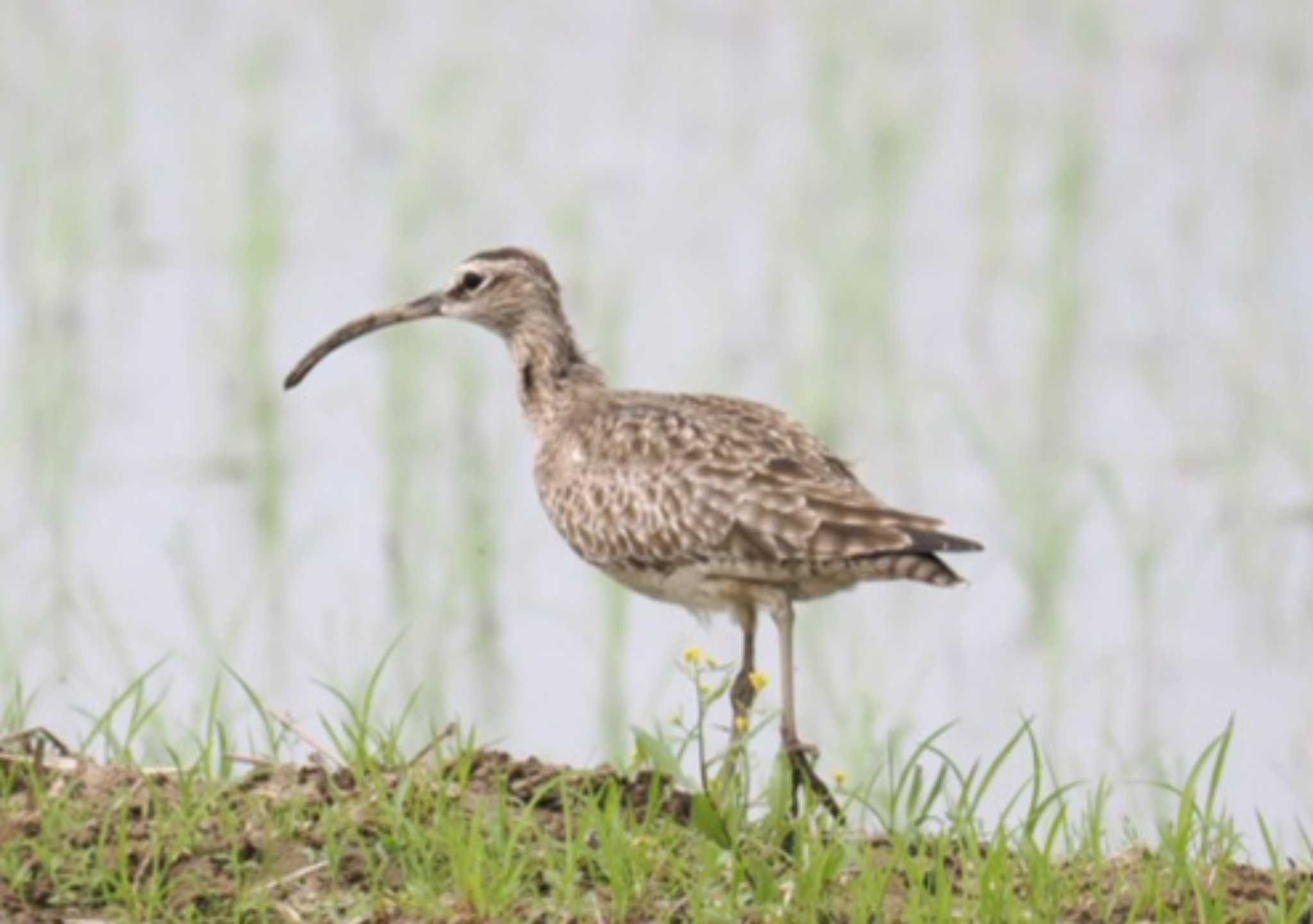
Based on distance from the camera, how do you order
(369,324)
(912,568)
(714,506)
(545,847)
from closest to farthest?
(545,847) < (912,568) < (714,506) < (369,324)

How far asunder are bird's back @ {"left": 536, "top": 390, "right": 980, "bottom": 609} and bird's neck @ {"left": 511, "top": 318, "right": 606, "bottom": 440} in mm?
216

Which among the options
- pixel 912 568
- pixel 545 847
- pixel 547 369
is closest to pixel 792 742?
pixel 912 568

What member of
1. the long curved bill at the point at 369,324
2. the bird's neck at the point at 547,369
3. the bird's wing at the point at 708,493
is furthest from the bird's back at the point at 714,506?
the long curved bill at the point at 369,324

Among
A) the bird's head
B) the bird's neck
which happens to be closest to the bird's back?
the bird's neck

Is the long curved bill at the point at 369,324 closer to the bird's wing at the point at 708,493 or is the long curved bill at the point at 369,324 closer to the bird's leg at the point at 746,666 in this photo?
the bird's wing at the point at 708,493

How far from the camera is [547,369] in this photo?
9586mm

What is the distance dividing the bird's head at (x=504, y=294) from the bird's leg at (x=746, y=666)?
1241mm

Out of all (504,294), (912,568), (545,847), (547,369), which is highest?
(504,294)

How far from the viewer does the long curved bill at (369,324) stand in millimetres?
9750

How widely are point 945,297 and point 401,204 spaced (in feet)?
6.14

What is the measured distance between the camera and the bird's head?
9.59 metres

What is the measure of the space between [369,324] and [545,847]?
9.91 feet

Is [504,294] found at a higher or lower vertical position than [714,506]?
higher

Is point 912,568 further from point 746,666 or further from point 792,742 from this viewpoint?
point 746,666
